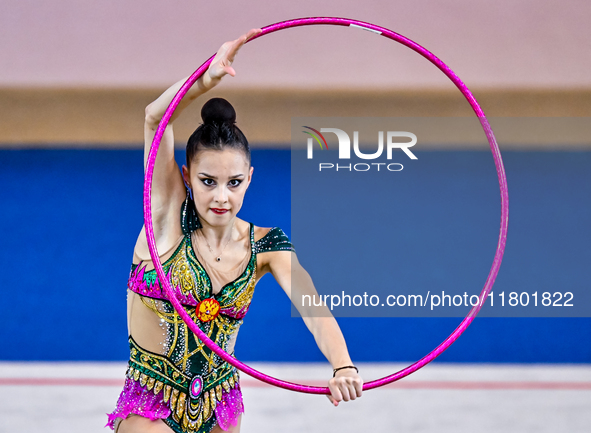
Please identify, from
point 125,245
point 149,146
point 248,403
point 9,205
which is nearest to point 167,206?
point 149,146

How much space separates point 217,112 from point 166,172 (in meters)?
0.21

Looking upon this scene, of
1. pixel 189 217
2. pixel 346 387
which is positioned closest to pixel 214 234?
pixel 189 217

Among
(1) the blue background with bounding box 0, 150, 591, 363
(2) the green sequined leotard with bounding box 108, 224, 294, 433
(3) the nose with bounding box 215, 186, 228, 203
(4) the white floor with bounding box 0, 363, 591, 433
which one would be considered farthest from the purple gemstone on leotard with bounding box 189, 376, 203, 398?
(1) the blue background with bounding box 0, 150, 591, 363

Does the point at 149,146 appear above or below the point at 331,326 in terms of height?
above

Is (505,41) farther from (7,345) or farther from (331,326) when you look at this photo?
(7,345)

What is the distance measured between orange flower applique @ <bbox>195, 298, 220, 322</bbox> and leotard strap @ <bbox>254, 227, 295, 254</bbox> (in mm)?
187

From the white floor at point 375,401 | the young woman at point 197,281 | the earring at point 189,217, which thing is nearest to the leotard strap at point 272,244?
the young woman at point 197,281

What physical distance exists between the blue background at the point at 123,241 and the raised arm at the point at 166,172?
2448 millimetres

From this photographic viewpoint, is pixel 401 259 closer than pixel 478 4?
No

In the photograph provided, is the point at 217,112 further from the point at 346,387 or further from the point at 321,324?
the point at 346,387

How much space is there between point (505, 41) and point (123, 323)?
2.95 meters

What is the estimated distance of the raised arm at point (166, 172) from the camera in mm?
A: 1696

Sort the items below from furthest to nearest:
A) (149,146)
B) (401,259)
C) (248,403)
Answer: (401,259), (248,403), (149,146)

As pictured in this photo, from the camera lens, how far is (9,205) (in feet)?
14.2
